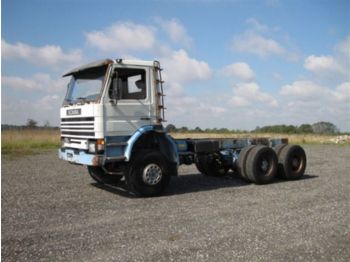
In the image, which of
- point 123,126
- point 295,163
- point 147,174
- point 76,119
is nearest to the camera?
point 123,126

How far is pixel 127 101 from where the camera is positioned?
9516mm

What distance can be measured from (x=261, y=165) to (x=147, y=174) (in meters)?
3.60

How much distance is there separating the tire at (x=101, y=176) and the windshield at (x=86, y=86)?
1952 mm

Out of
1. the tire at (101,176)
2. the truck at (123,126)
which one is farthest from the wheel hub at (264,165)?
the tire at (101,176)

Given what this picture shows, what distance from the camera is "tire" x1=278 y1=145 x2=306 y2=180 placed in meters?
12.2

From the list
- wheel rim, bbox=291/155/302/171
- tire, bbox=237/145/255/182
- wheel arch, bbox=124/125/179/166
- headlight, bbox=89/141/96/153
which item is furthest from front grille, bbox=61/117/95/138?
wheel rim, bbox=291/155/302/171

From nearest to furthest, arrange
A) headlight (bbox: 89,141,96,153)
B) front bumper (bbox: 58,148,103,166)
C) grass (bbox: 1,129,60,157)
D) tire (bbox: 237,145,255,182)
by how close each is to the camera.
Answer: front bumper (bbox: 58,148,103,166), headlight (bbox: 89,141,96,153), tire (bbox: 237,145,255,182), grass (bbox: 1,129,60,157)

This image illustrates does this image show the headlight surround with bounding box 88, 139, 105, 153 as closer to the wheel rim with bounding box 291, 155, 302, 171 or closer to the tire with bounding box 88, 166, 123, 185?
the tire with bounding box 88, 166, 123, 185

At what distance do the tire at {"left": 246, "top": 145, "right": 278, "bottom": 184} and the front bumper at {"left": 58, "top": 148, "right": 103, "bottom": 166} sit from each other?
426cm

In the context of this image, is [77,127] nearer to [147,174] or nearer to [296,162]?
[147,174]

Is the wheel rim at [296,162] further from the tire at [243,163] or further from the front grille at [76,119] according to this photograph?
Answer: the front grille at [76,119]

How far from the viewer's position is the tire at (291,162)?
12.2 metres

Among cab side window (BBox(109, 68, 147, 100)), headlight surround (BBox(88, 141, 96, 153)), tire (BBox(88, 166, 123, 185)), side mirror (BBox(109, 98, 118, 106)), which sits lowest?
tire (BBox(88, 166, 123, 185))

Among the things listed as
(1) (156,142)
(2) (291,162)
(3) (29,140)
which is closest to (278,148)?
(2) (291,162)
